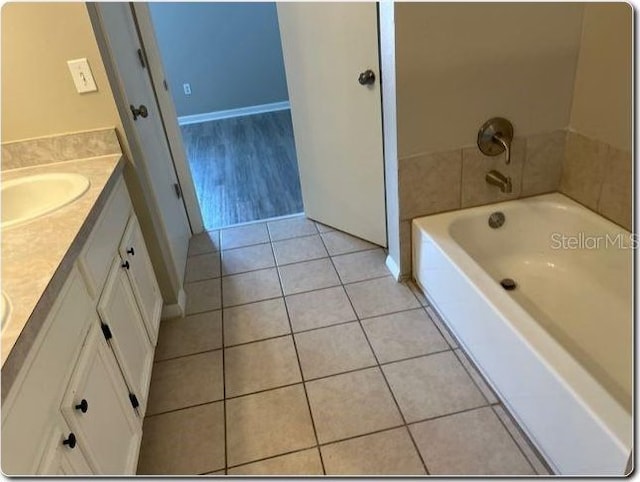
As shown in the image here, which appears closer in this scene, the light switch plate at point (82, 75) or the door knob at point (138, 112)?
the light switch plate at point (82, 75)

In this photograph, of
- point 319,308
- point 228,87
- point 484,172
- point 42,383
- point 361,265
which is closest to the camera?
point 42,383

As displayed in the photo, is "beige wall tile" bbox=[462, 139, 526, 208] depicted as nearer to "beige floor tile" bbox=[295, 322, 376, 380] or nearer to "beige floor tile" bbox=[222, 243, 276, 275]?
"beige floor tile" bbox=[295, 322, 376, 380]

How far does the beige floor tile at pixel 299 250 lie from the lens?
2.59m

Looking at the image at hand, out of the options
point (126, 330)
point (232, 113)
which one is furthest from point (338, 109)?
point (232, 113)

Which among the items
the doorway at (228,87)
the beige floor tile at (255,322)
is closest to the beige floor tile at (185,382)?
the beige floor tile at (255,322)

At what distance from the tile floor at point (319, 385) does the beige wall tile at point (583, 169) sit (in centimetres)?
82

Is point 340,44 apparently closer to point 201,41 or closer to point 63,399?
point 63,399

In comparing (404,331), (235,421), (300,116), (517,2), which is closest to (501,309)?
(404,331)

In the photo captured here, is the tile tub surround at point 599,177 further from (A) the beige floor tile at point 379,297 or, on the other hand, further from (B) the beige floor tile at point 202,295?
(B) the beige floor tile at point 202,295

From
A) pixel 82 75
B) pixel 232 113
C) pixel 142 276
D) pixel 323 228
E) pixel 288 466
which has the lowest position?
pixel 288 466

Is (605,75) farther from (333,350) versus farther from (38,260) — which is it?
(38,260)

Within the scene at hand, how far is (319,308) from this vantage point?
7.17 feet

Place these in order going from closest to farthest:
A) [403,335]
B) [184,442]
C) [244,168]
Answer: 1. [184,442]
2. [403,335]
3. [244,168]

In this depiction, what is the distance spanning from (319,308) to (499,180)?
982 millimetres
